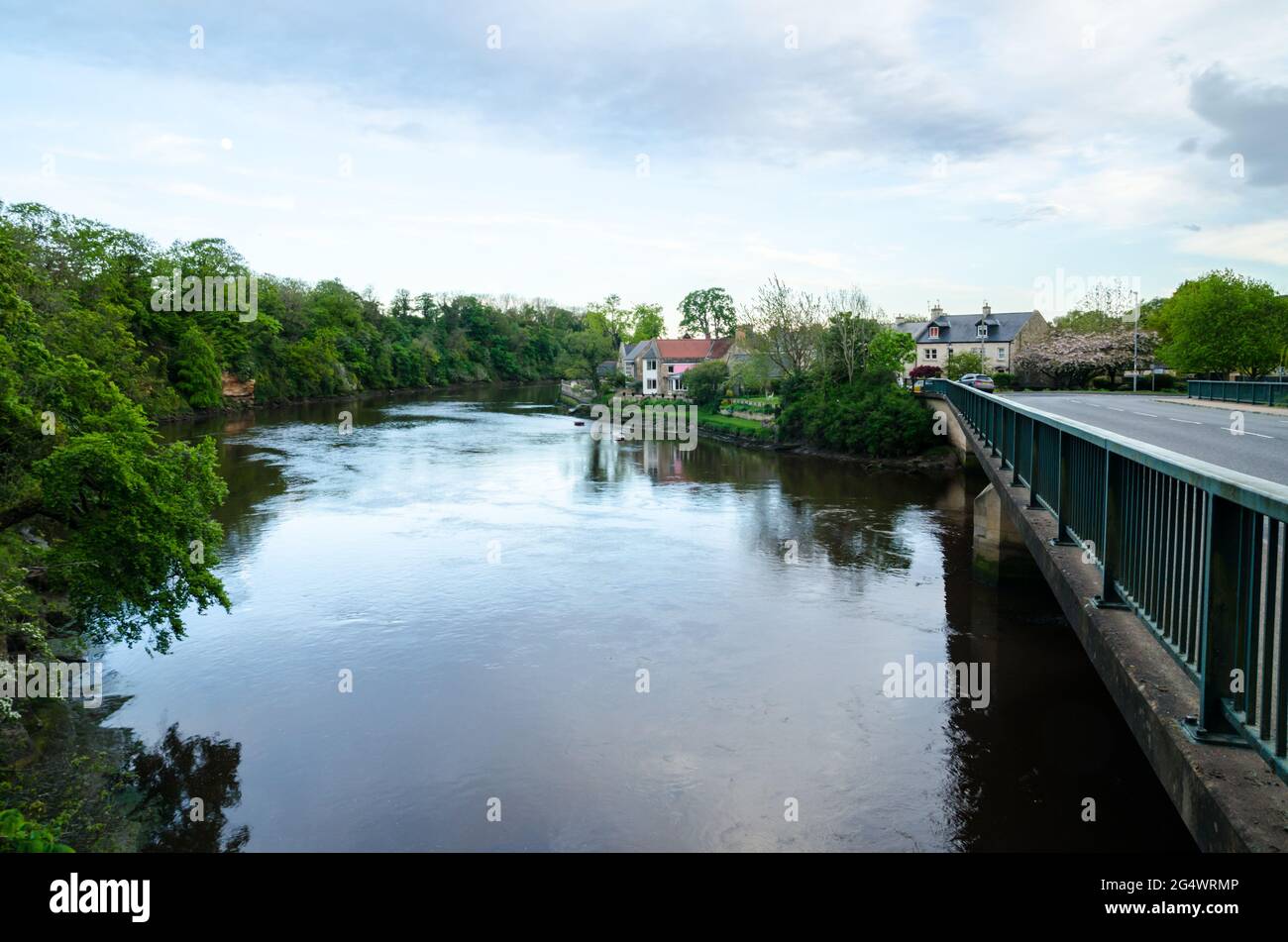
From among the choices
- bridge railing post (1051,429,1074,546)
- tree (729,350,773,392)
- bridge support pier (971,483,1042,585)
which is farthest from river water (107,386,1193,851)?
tree (729,350,773,392)

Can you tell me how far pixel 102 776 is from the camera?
13.7 m

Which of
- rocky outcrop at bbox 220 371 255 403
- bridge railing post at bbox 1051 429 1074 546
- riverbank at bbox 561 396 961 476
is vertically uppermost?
rocky outcrop at bbox 220 371 255 403

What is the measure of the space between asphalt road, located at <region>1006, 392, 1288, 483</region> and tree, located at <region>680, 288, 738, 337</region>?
124 meters

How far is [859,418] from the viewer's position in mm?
51344

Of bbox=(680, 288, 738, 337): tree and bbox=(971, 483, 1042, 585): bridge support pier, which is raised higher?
bbox=(680, 288, 738, 337): tree

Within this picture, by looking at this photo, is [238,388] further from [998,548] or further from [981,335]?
[998,548]

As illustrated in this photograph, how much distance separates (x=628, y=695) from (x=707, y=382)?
5898cm

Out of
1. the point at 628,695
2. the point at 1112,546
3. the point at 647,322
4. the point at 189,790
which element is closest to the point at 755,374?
the point at 628,695

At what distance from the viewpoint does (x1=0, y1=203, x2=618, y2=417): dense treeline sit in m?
45.0

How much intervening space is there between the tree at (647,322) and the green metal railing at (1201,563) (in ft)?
520

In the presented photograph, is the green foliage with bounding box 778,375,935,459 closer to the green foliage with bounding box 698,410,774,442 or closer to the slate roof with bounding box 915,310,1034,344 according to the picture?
the green foliage with bounding box 698,410,774,442

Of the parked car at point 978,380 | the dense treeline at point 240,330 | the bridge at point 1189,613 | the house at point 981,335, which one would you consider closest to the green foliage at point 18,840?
the bridge at point 1189,613
